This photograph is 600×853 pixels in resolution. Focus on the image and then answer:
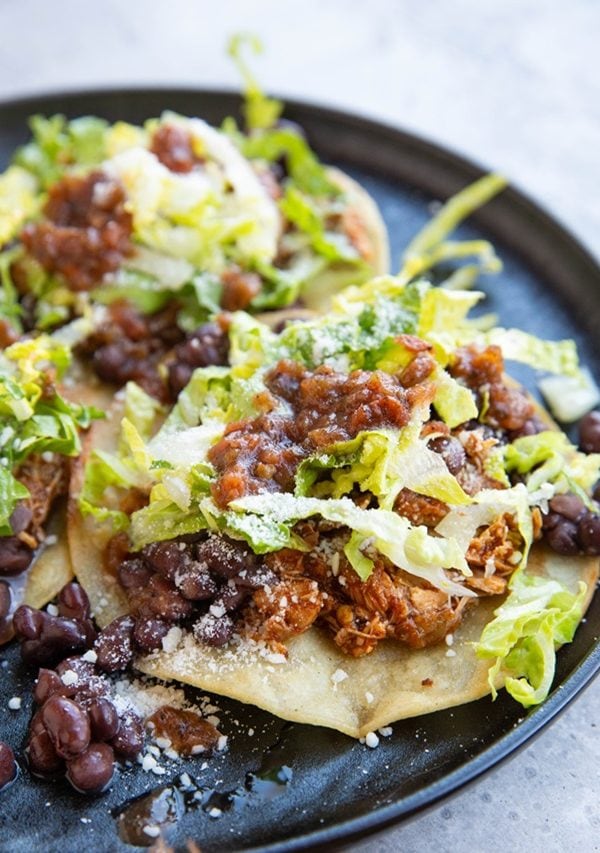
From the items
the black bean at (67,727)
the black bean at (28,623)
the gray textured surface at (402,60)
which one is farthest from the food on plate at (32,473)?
the gray textured surface at (402,60)

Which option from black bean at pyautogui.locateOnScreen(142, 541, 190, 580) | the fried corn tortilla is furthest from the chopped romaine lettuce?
black bean at pyautogui.locateOnScreen(142, 541, 190, 580)

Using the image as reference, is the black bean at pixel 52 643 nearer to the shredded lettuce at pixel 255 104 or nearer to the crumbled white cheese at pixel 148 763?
the crumbled white cheese at pixel 148 763

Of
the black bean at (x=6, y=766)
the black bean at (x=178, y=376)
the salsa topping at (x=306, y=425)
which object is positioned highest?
the salsa topping at (x=306, y=425)

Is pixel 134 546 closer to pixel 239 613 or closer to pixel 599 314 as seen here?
pixel 239 613

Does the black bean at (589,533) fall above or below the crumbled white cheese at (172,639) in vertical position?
above

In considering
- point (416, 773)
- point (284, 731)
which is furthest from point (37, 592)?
point (416, 773)

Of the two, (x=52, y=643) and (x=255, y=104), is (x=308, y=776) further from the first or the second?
(x=255, y=104)

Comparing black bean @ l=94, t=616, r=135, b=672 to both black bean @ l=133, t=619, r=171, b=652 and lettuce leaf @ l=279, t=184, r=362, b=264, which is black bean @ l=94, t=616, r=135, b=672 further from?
lettuce leaf @ l=279, t=184, r=362, b=264
